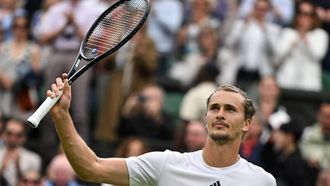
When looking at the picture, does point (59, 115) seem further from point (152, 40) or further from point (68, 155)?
point (152, 40)

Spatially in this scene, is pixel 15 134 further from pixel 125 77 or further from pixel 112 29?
pixel 112 29

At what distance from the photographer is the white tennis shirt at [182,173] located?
292 inches

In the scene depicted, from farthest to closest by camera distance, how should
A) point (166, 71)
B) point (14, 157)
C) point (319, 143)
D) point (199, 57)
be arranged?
point (166, 71) → point (199, 57) → point (319, 143) → point (14, 157)

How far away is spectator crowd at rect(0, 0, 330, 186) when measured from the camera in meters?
13.7

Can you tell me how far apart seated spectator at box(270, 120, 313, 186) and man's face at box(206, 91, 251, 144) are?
16.6ft

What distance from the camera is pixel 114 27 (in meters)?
8.18

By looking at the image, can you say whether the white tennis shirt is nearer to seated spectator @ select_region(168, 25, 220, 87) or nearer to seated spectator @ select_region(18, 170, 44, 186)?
seated spectator @ select_region(18, 170, 44, 186)

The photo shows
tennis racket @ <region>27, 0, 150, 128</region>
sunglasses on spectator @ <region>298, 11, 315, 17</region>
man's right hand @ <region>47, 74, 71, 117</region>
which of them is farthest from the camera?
sunglasses on spectator @ <region>298, 11, 315, 17</region>

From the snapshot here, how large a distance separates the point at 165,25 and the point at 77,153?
8.10 metres

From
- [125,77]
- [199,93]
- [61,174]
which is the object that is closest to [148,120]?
[199,93]

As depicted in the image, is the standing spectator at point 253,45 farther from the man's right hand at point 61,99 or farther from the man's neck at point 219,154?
the man's right hand at point 61,99

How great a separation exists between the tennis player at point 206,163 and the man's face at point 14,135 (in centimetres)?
569

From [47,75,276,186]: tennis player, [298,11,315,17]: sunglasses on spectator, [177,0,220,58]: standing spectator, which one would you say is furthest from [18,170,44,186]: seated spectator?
[47,75,276,186]: tennis player

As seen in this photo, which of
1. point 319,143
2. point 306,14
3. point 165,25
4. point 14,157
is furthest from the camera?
point 165,25
